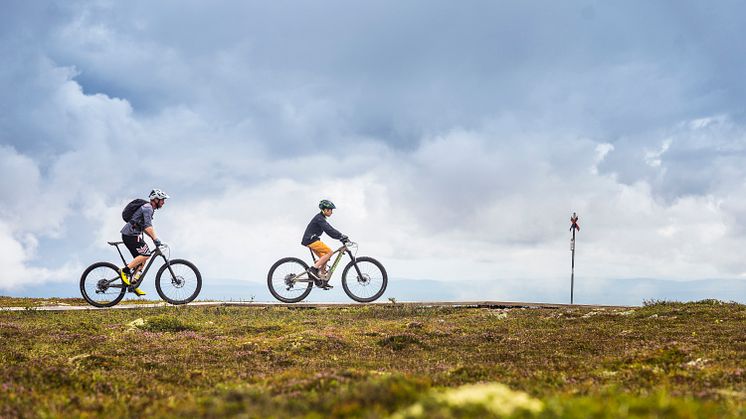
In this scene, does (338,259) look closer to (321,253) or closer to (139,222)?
(321,253)

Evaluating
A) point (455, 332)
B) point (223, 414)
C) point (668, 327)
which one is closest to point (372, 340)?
point (455, 332)

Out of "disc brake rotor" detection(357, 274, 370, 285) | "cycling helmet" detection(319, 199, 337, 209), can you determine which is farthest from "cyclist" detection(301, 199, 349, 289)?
"disc brake rotor" detection(357, 274, 370, 285)

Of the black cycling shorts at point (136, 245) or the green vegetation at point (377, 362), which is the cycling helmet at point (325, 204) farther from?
the black cycling shorts at point (136, 245)

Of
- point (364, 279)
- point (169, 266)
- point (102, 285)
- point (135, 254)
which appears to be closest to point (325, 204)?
point (364, 279)

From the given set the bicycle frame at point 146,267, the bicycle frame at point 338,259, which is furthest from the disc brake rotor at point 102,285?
the bicycle frame at point 338,259

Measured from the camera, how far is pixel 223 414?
5.55 m

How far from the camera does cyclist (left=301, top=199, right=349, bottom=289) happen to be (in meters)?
24.2

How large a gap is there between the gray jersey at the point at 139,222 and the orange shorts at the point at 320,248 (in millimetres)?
6510

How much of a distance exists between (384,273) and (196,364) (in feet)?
43.9

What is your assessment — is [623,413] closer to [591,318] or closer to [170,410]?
[170,410]

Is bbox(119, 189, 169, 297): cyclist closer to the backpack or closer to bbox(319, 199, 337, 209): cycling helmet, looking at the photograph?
the backpack

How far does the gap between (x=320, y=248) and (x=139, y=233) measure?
290 inches

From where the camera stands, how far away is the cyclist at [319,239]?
2418cm

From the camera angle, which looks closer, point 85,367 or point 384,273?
point 85,367
